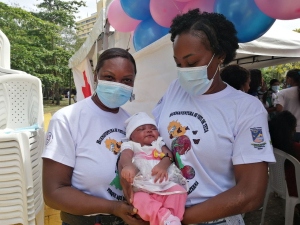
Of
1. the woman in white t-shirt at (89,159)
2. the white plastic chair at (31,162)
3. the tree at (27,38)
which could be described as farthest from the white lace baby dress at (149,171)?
the tree at (27,38)

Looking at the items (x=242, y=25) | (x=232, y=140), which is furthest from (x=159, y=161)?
(x=242, y=25)

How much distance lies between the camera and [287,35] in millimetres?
4469

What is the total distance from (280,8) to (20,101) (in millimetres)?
3163

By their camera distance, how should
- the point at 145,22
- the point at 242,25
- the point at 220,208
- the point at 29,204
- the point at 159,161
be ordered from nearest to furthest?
the point at 220,208 < the point at 159,161 < the point at 242,25 < the point at 29,204 < the point at 145,22

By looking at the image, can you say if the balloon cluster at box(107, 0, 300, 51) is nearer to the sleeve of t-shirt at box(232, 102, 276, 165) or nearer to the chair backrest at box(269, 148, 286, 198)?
the sleeve of t-shirt at box(232, 102, 276, 165)

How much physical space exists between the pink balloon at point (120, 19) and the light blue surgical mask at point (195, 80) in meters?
2.64

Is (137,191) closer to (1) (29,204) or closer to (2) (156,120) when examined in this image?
(2) (156,120)

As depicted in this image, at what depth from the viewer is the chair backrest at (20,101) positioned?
3.12 metres

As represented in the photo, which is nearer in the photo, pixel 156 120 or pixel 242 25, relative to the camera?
pixel 156 120

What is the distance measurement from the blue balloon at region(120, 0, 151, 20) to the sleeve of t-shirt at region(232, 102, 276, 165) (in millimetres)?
2461

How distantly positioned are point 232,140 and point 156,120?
62 cm

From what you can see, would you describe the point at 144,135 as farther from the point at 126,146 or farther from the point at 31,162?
the point at 31,162

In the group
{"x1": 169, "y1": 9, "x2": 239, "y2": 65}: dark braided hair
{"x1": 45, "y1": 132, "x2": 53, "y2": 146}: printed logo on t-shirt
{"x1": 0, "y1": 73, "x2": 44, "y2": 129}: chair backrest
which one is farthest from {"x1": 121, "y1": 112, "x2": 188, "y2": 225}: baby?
{"x1": 0, "y1": 73, "x2": 44, "y2": 129}: chair backrest

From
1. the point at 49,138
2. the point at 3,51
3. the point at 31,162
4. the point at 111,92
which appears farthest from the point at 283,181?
the point at 3,51
